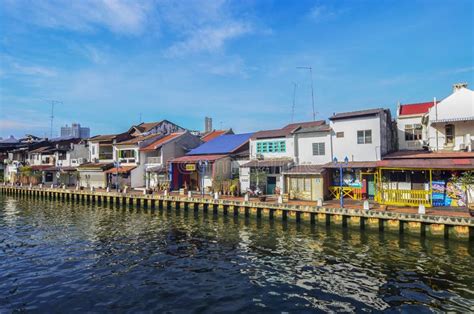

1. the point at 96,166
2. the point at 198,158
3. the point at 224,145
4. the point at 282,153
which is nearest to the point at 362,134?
the point at 282,153

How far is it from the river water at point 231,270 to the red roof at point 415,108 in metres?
16.8

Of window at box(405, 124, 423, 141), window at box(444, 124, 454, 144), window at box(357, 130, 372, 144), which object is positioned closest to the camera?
window at box(444, 124, 454, 144)

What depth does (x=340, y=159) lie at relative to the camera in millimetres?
32438

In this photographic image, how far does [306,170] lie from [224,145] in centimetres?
1591

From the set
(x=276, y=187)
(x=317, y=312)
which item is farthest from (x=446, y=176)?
(x=317, y=312)

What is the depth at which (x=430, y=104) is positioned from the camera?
3416 centimetres

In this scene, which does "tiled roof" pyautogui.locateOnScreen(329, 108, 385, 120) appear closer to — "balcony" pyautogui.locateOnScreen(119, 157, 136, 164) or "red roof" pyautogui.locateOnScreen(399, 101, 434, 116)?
"red roof" pyautogui.locateOnScreen(399, 101, 434, 116)

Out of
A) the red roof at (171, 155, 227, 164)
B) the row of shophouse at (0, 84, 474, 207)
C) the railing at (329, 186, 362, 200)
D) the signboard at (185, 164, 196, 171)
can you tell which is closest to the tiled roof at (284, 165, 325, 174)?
the row of shophouse at (0, 84, 474, 207)

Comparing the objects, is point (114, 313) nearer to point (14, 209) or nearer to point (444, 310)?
point (444, 310)

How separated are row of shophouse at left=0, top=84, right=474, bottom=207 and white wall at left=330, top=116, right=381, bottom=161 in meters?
0.09

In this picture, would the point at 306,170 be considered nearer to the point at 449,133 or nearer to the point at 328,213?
the point at 328,213

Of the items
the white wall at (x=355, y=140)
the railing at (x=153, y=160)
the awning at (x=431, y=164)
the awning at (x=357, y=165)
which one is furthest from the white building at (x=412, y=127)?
the railing at (x=153, y=160)

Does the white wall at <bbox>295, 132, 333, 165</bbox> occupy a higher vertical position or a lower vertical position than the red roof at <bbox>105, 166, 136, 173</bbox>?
higher

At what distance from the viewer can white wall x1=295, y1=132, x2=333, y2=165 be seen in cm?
3344
